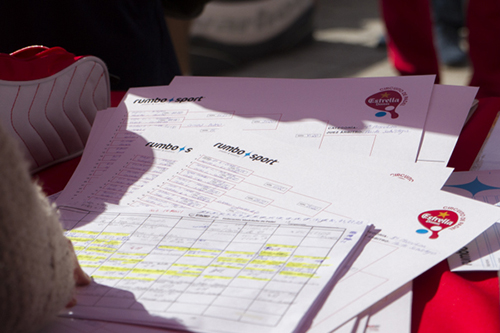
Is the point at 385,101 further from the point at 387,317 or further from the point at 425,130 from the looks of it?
the point at 387,317

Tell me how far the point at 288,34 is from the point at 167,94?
2.48m

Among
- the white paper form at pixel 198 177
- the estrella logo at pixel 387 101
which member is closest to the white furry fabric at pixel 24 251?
the white paper form at pixel 198 177

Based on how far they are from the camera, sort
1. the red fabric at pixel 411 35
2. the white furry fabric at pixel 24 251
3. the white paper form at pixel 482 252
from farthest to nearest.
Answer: the red fabric at pixel 411 35 → the white paper form at pixel 482 252 → the white furry fabric at pixel 24 251

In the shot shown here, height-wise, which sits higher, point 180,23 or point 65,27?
point 180,23

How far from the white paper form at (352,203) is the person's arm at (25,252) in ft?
0.56

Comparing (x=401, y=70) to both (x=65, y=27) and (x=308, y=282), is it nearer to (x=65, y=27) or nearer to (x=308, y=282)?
(x=65, y=27)

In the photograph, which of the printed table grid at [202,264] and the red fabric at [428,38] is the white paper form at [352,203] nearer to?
the printed table grid at [202,264]

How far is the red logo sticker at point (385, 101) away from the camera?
54 cm

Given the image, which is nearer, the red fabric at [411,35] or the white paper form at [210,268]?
the white paper form at [210,268]

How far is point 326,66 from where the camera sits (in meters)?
2.74

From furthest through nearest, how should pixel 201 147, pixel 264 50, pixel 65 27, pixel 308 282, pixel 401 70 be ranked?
pixel 264 50 < pixel 401 70 < pixel 65 27 < pixel 201 147 < pixel 308 282

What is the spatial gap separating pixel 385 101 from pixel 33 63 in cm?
43

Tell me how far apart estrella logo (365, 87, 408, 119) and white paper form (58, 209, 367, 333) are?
0.64ft

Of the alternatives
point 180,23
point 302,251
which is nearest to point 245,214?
point 302,251
